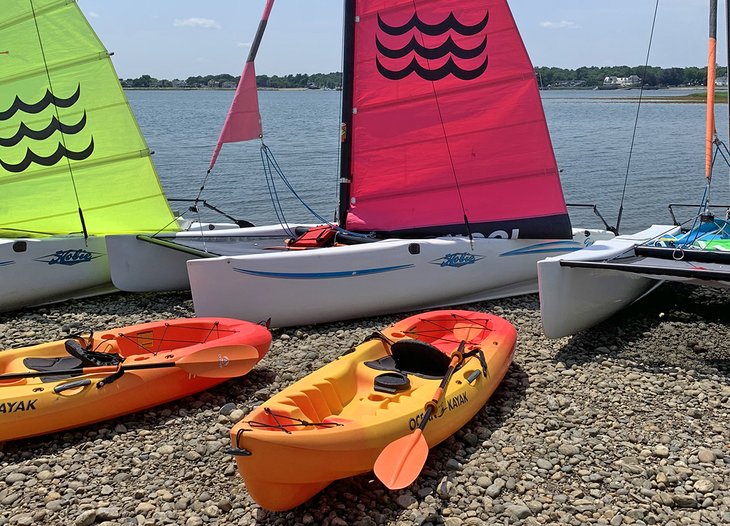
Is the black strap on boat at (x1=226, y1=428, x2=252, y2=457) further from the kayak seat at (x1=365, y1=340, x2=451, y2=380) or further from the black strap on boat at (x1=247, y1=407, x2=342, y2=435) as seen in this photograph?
the kayak seat at (x1=365, y1=340, x2=451, y2=380)

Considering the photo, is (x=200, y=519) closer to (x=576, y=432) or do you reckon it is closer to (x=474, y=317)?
(x=576, y=432)

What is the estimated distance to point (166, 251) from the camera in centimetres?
884

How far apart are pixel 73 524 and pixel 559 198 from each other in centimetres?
626

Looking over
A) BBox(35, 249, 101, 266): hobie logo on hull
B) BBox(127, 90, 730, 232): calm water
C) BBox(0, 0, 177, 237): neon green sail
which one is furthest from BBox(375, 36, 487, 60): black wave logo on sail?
BBox(127, 90, 730, 232): calm water

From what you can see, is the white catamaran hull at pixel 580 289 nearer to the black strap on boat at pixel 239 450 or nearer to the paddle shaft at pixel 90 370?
the paddle shaft at pixel 90 370

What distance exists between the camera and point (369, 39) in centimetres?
831

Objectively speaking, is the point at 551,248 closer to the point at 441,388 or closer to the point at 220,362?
the point at 441,388

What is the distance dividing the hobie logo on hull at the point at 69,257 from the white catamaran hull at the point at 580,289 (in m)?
5.22

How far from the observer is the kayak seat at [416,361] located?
5.83 metres

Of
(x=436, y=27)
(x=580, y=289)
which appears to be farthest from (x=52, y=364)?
(x=436, y=27)

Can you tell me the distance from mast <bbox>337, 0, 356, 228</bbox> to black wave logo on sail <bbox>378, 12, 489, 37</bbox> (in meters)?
0.35

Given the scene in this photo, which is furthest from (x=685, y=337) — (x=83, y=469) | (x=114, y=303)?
(x=114, y=303)

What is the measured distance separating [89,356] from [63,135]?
390 centimetres

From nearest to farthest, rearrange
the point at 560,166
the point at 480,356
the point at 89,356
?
the point at 480,356 → the point at 89,356 → the point at 560,166
